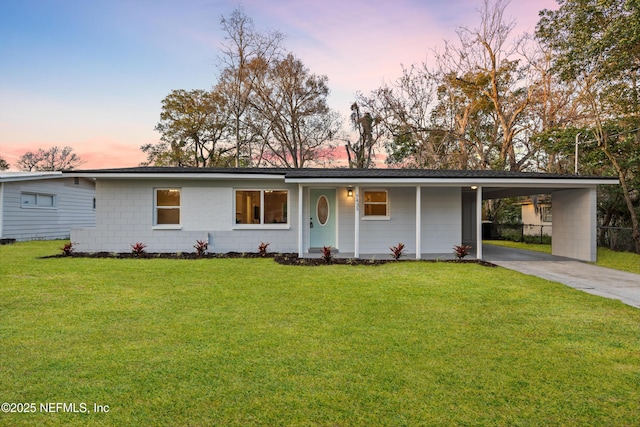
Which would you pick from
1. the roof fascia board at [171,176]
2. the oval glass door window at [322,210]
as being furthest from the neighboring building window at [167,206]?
the oval glass door window at [322,210]

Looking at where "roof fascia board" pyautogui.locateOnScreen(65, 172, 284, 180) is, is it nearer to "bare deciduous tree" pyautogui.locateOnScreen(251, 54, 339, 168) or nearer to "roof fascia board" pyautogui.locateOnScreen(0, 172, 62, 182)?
"roof fascia board" pyautogui.locateOnScreen(0, 172, 62, 182)

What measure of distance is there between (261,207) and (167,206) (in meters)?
3.03

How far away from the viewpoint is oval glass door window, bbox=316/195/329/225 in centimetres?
1205

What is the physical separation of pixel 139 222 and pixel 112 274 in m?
4.08

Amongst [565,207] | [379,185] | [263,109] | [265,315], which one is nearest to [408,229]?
[379,185]

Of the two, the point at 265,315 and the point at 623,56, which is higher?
the point at 623,56

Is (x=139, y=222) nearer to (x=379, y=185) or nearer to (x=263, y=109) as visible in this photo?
(x=379, y=185)

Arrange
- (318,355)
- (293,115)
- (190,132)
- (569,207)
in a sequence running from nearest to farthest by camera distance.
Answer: (318,355) → (569,207) → (293,115) → (190,132)

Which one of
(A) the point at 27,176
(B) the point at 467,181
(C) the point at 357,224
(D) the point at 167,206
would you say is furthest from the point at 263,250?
(A) the point at 27,176

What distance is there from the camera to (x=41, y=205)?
57.8 ft

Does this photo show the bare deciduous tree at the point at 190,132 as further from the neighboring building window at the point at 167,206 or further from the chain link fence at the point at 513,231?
the chain link fence at the point at 513,231

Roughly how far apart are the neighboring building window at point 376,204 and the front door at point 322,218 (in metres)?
1.05

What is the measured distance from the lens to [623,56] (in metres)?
12.6

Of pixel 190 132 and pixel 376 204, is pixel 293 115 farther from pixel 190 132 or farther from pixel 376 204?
pixel 376 204
